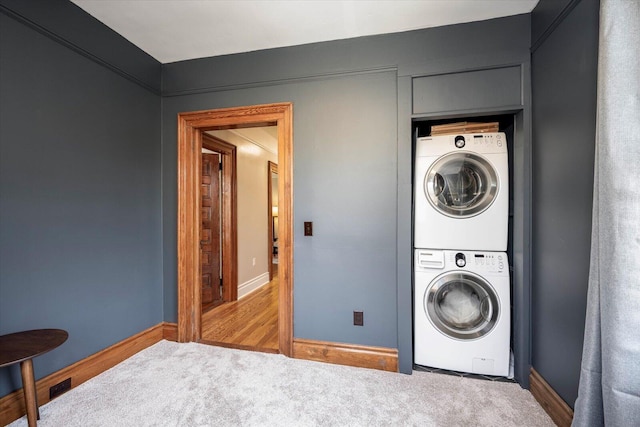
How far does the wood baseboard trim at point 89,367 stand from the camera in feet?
4.93

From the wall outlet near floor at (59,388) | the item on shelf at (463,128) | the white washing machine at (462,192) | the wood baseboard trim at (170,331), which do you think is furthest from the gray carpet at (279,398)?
the item on shelf at (463,128)

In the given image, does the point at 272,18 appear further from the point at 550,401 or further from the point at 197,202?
the point at 550,401

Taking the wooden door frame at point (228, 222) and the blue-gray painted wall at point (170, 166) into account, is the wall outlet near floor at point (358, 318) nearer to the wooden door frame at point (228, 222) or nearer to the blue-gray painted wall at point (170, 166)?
the blue-gray painted wall at point (170, 166)

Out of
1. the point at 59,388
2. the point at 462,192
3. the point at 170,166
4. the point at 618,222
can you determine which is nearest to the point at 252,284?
the point at 170,166

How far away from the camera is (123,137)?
7.21 ft

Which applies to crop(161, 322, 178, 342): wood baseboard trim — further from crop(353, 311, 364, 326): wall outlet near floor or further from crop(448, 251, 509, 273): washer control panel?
crop(448, 251, 509, 273): washer control panel

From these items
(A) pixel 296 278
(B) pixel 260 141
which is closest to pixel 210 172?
(B) pixel 260 141

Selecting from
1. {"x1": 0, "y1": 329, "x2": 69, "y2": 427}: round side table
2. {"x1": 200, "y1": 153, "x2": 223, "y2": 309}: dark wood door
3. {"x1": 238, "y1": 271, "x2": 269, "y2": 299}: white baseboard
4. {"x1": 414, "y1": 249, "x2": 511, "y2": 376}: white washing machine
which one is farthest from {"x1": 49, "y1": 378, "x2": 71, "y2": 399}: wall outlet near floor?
{"x1": 414, "y1": 249, "x2": 511, "y2": 376}: white washing machine

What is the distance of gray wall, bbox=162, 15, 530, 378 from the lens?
6.59 feet

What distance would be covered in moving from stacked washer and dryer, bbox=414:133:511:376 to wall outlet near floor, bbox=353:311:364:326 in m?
0.41

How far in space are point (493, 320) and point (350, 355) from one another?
3.60ft

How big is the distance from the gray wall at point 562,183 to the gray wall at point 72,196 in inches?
120

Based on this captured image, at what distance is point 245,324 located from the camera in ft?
9.67

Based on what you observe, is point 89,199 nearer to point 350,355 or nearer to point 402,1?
point 350,355
